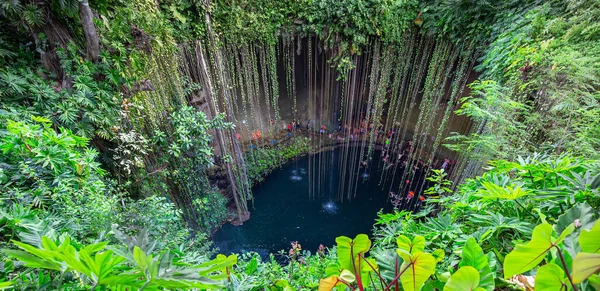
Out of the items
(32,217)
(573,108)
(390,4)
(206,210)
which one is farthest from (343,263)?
(390,4)

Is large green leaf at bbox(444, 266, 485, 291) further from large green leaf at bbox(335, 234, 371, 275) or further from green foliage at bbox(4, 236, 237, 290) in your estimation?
green foliage at bbox(4, 236, 237, 290)

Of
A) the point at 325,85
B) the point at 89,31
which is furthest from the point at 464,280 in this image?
the point at 325,85

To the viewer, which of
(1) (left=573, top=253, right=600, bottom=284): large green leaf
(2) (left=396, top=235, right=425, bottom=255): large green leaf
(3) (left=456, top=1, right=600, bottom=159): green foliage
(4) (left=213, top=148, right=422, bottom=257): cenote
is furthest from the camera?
(4) (left=213, top=148, right=422, bottom=257): cenote

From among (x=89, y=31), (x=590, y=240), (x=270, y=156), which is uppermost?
(x=89, y=31)

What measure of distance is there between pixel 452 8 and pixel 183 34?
3.71m

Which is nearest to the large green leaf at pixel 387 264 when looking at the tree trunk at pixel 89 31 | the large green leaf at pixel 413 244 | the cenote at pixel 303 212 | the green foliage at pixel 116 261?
the large green leaf at pixel 413 244

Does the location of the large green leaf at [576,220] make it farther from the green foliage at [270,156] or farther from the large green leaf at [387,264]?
the green foliage at [270,156]

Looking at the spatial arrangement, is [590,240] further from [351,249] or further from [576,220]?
[351,249]

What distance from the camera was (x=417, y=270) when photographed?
61cm

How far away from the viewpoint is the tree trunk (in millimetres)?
1914

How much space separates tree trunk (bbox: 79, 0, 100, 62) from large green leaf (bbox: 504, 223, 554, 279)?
8.92 feet

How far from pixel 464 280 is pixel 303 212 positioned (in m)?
4.24

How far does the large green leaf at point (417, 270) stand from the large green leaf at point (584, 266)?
0.77ft

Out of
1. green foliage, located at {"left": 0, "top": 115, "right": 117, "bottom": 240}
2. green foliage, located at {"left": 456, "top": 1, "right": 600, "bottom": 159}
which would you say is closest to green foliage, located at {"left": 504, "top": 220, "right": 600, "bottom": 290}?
green foliage, located at {"left": 456, "top": 1, "right": 600, "bottom": 159}
